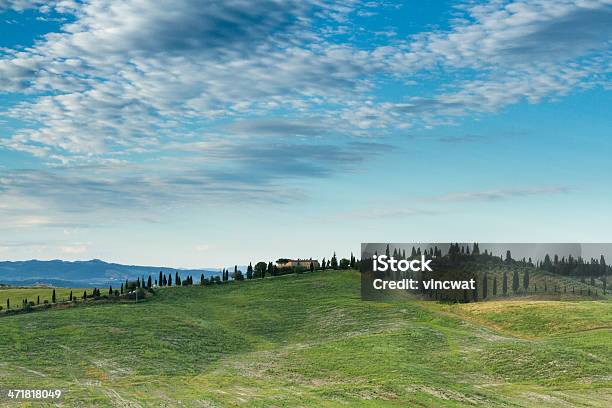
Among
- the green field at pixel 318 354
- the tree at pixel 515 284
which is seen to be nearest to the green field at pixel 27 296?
the green field at pixel 318 354

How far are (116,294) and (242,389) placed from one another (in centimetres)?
9974

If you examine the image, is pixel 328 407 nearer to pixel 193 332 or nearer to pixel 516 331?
pixel 193 332

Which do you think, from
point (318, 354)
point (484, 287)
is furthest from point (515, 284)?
point (318, 354)

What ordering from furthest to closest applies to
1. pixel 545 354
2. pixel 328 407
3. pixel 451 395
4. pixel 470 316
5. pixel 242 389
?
pixel 470 316 → pixel 545 354 → pixel 242 389 → pixel 451 395 → pixel 328 407

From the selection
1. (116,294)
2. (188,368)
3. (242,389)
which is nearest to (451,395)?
(242,389)

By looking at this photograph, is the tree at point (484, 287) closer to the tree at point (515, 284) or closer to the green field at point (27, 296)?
the tree at point (515, 284)

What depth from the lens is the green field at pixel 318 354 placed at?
60375 millimetres

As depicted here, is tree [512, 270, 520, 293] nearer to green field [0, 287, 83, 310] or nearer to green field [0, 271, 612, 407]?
green field [0, 271, 612, 407]

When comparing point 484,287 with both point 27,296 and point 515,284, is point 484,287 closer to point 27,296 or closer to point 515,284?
point 515,284

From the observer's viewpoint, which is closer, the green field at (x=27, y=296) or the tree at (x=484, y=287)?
the green field at (x=27, y=296)

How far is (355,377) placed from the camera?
69000 millimetres

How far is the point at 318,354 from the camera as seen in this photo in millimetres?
85000

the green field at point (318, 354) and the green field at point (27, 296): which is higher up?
the green field at point (27, 296)

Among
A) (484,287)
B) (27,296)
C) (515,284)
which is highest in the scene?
(515,284)
